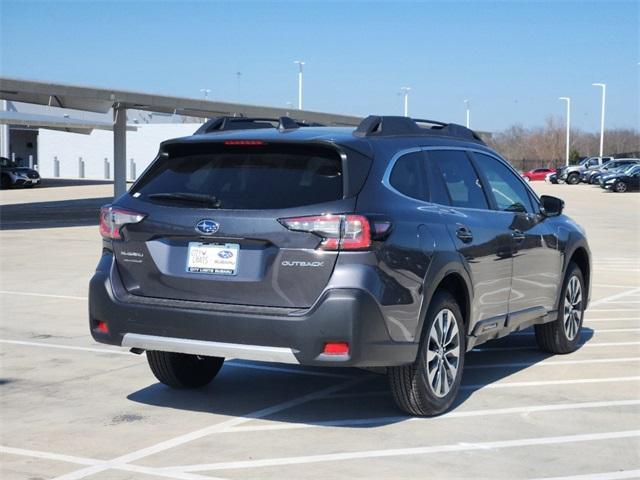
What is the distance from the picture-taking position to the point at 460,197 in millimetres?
6871

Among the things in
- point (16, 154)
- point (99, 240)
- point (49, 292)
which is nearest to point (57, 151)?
point (16, 154)

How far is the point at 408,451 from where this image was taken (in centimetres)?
551

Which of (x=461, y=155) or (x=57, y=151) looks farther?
(x=57, y=151)

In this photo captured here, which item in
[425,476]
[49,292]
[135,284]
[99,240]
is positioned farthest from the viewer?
[99,240]

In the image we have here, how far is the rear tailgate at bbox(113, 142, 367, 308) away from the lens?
18.3ft

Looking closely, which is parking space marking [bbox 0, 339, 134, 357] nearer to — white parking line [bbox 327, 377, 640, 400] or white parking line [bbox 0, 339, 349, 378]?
white parking line [bbox 0, 339, 349, 378]

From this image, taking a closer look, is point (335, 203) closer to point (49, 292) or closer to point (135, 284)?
point (135, 284)

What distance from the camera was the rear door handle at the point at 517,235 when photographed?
7.40 m

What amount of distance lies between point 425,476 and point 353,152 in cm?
192

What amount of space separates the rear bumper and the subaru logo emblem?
0.42 meters

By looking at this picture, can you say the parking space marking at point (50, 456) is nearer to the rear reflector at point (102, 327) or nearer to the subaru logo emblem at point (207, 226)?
the rear reflector at point (102, 327)

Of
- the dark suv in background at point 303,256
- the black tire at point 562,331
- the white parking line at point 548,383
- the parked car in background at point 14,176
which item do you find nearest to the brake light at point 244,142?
the dark suv in background at point 303,256

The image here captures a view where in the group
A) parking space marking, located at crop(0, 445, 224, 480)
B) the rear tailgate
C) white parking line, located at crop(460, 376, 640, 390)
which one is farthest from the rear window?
white parking line, located at crop(460, 376, 640, 390)

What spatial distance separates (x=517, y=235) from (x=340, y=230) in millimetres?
2389
